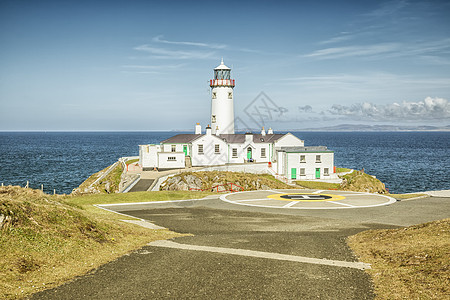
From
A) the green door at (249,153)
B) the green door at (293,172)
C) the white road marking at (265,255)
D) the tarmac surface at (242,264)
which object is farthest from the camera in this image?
the green door at (249,153)

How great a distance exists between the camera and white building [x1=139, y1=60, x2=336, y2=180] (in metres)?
53.6

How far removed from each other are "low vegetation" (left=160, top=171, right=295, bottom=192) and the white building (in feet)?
25.8

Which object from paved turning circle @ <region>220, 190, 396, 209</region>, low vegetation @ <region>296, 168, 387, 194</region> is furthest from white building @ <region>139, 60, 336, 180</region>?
paved turning circle @ <region>220, 190, 396, 209</region>

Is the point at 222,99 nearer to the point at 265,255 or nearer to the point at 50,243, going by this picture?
the point at 265,255

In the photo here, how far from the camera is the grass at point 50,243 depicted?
34.5 ft

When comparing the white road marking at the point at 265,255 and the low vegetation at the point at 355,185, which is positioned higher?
the white road marking at the point at 265,255

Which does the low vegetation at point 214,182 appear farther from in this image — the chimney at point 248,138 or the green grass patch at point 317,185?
the chimney at point 248,138

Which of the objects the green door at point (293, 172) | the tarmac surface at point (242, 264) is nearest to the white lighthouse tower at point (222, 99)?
the green door at point (293, 172)

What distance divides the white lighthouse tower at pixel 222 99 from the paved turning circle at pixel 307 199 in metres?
30.6

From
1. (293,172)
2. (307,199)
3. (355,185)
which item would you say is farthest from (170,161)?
(307,199)

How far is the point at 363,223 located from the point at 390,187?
4395 cm

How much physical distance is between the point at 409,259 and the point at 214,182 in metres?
33.1

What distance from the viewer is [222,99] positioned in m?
63.4

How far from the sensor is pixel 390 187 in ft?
199
